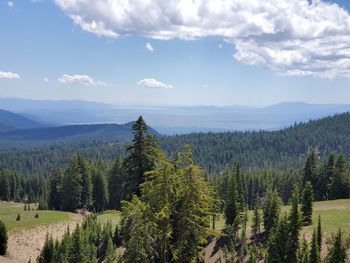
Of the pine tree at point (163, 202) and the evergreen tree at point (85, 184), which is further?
the evergreen tree at point (85, 184)

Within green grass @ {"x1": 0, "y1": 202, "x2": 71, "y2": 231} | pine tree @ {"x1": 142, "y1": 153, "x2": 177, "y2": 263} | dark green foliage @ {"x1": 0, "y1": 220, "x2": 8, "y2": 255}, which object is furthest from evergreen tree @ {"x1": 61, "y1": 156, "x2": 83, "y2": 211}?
pine tree @ {"x1": 142, "y1": 153, "x2": 177, "y2": 263}

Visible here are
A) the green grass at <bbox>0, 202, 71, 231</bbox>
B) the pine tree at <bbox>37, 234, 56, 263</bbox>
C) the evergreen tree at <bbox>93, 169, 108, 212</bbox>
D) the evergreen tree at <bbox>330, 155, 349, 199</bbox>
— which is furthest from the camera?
the evergreen tree at <bbox>93, 169, 108, 212</bbox>

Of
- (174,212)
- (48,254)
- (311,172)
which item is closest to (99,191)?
(311,172)

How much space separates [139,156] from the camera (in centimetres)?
3284

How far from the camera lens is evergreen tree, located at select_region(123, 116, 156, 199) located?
1283 inches

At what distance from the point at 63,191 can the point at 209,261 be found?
52.5m

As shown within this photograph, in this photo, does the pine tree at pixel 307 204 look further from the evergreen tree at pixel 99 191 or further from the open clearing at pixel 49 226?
the evergreen tree at pixel 99 191

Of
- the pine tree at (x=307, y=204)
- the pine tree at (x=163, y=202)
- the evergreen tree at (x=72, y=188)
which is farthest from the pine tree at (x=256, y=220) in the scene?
the evergreen tree at (x=72, y=188)

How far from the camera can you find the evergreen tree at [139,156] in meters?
32.6

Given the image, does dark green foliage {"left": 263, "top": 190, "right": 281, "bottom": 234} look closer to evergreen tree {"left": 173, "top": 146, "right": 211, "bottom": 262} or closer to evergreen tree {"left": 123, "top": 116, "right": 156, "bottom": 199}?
evergreen tree {"left": 123, "top": 116, "right": 156, "bottom": 199}

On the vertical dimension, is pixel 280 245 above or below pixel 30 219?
above

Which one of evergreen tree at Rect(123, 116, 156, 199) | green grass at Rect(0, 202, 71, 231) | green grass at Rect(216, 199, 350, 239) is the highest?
evergreen tree at Rect(123, 116, 156, 199)

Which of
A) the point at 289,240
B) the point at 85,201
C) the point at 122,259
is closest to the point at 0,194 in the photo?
the point at 85,201

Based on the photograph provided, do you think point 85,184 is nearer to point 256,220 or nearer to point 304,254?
point 256,220
